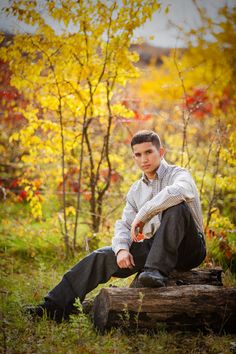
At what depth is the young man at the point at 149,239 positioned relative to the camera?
3.13 m

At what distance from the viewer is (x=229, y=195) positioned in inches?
288

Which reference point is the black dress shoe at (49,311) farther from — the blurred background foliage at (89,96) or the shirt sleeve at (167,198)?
the blurred background foliage at (89,96)

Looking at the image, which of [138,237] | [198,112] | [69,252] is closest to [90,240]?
[69,252]

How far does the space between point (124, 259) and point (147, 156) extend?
95 cm

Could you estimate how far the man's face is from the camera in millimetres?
3656

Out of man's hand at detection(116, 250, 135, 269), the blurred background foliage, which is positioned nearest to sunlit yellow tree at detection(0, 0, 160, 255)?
the blurred background foliage

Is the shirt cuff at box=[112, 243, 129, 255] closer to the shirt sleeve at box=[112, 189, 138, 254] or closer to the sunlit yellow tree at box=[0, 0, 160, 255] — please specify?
the shirt sleeve at box=[112, 189, 138, 254]

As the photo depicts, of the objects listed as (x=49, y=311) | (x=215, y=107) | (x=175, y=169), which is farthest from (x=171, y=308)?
(x=215, y=107)

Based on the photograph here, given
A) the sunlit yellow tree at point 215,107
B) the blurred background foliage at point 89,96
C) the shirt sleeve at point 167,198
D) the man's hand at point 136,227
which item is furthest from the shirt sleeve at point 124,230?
the sunlit yellow tree at point 215,107

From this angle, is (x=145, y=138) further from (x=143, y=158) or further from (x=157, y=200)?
(x=157, y=200)

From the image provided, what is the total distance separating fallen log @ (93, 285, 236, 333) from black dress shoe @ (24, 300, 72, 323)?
46 centimetres

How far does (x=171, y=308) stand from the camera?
10.1ft

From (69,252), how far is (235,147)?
259 cm

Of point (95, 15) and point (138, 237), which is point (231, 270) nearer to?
point (138, 237)
